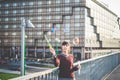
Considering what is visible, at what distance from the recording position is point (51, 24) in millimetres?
85000

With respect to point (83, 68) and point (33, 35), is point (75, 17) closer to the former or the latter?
point (33, 35)

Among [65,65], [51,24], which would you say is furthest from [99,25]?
[65,65]

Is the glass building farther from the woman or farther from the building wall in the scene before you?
the woman

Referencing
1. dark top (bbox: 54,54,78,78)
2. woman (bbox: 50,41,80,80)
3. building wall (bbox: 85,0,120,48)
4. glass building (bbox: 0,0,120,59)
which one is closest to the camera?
woman (bbox: 50,41,80,80)

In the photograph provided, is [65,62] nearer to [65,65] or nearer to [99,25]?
[65,65]

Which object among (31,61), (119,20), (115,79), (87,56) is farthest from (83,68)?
(119,20)

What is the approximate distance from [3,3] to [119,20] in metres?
62.1

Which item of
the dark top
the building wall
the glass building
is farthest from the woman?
the building wall

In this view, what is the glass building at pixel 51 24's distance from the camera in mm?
82500

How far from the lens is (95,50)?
9312cm

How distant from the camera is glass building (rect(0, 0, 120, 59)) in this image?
271 feet

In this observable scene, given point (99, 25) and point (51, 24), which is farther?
point (99, 25)

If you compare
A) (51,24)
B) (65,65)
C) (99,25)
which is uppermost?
(99,25)

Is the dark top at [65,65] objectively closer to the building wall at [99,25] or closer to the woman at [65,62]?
the woman at [65,62]
